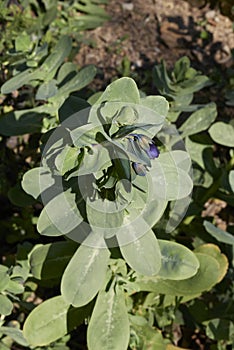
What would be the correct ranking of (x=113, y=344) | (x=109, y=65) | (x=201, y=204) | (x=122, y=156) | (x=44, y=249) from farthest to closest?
(x=109, y=65)
(x=201, y=204)
(x=44, y=249)
(x=113, y=344)
(x=122, y=156)

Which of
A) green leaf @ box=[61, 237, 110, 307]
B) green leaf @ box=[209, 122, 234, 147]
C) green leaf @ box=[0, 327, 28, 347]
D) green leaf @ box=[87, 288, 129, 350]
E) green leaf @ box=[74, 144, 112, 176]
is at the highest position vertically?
green leaf @ box=[74, 144, 112, 176]

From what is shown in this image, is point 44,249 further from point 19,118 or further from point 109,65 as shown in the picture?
point 109,65

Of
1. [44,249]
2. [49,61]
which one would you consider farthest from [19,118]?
[44,249]

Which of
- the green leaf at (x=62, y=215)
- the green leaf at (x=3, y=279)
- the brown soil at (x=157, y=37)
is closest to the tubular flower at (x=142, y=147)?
the green leaf at (x=62, y=215)

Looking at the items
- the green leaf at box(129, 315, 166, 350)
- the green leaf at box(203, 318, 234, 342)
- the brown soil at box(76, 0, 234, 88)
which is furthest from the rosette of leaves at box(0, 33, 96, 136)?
the brown soil at box(76, 0, 234, 88)

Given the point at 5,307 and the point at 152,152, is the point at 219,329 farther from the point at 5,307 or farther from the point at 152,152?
the point at 152,152

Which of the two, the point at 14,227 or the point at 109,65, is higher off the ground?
the point at 109,65

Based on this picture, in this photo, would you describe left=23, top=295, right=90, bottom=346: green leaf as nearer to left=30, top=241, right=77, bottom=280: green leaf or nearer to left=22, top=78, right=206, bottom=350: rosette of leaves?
left=22, top=78, right=206, bottom=350: rosette of leaves
